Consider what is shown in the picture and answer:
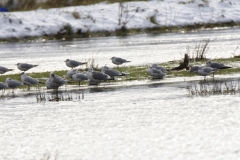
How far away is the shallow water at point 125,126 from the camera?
12875mm

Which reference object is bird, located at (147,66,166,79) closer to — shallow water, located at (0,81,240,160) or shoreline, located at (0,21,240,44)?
shallow water, located at (0,81,240,160)

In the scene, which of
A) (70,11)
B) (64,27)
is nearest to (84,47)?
(64,27)

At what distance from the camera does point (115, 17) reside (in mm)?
48781

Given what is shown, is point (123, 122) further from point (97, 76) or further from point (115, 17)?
point (115, 17)

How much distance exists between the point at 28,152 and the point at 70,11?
36.4m

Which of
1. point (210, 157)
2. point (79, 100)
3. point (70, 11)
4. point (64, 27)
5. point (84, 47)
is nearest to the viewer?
point (210, 157)

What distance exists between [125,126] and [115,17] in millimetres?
33866

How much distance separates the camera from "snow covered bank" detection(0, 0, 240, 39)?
4571 centimetres

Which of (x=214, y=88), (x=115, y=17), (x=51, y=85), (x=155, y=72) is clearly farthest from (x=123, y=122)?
(x=115, y=17)

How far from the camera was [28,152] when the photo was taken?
13.4 meters

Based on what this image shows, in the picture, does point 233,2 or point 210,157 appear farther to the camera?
point 233,2

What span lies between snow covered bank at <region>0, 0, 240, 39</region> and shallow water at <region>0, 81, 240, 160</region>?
25175 millimetres

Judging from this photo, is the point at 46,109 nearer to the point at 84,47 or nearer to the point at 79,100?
the point at 79,100

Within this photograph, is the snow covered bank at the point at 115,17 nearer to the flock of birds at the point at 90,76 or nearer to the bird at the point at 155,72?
the flock of birds at the point at 90,76
